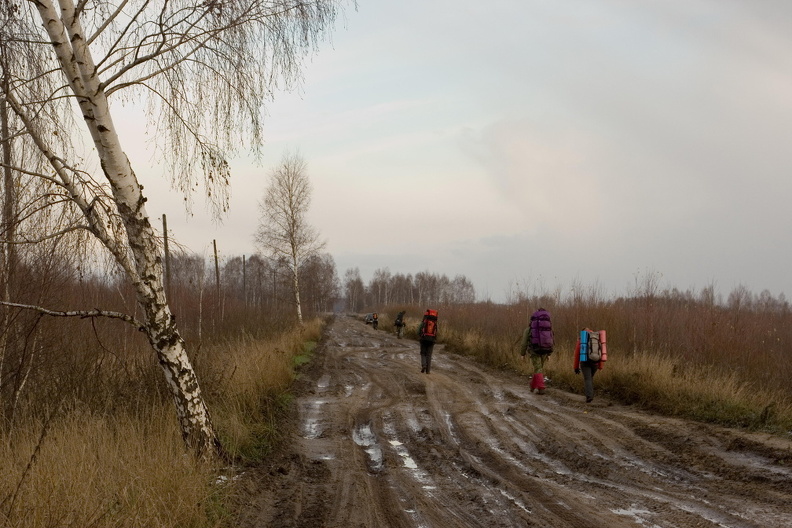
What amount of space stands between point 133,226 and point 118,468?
6.62ft

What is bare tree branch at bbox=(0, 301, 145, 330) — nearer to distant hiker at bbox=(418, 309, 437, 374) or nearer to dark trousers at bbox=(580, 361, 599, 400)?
dark trousers at bbox=(580, 361, 599, 400)

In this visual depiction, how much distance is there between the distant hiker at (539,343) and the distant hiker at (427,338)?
3.32 meters

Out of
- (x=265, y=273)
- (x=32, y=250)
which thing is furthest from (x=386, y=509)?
(x=265, y=273)

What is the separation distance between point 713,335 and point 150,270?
1178cm

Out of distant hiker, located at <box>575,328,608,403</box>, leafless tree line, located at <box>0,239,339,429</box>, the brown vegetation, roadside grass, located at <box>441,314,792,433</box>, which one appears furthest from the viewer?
distant hiker, located at <box>575,328,608,403</box>

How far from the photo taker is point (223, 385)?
8461 mm

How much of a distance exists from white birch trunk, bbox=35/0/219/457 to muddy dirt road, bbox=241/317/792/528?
1.05 metres

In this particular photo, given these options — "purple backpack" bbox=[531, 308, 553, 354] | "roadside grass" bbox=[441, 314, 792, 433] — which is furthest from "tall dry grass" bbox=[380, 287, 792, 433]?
"purple backpack" bbox=[531, 308, 553, 354]

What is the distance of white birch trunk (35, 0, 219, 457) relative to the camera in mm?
4840

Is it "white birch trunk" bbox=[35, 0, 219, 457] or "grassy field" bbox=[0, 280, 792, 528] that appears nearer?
"grassy field" bbox=[0, 280, 792, 528]

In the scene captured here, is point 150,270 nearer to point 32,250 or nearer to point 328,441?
point 32,250

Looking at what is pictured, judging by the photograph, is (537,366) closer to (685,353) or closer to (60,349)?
(685,353)

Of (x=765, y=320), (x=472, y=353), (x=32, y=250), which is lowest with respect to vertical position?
(x=472, y=353)

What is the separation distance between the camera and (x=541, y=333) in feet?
41.9
